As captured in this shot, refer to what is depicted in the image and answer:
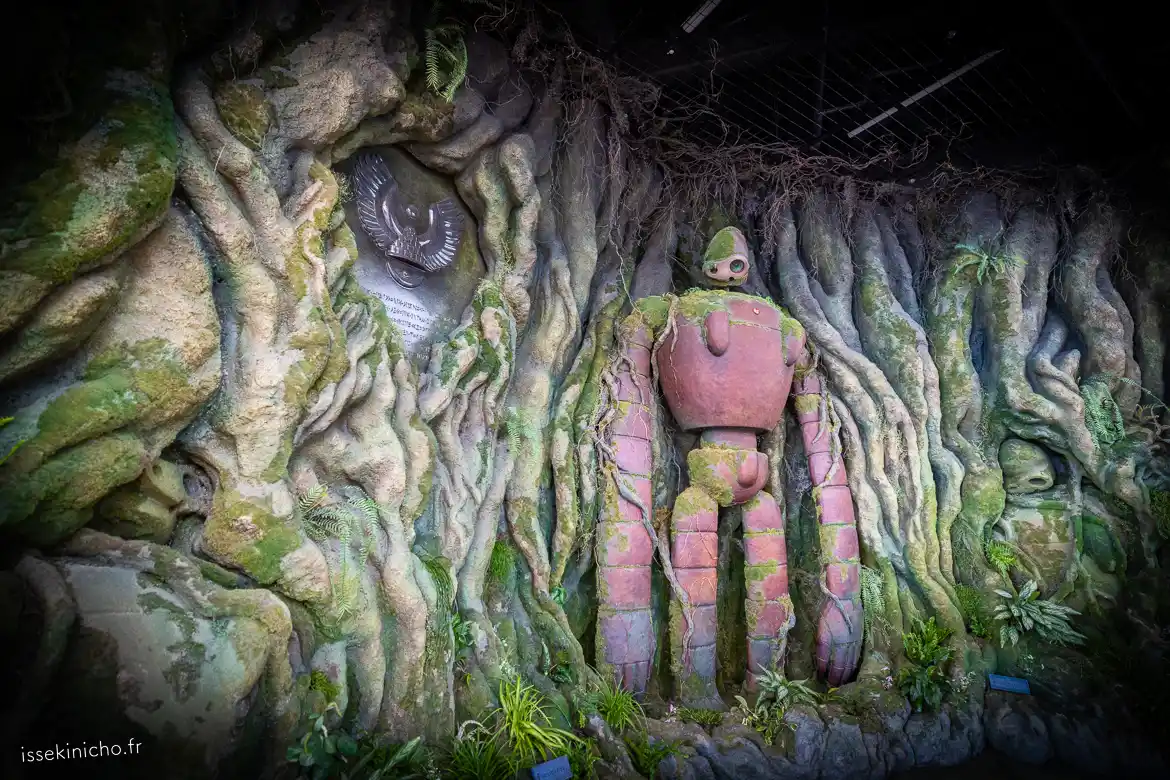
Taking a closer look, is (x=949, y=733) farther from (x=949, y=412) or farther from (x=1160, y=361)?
(x=1160, y=361)

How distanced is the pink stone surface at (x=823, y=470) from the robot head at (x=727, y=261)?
140cm

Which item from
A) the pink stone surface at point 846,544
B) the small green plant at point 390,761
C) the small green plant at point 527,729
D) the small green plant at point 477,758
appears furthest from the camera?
the pink stone surface at point 846,544

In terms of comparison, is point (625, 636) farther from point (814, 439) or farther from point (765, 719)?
point (814, 439)

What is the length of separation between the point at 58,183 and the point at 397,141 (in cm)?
184

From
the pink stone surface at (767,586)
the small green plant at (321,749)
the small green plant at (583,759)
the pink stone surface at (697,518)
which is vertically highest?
the pink stone surface at (697,518)

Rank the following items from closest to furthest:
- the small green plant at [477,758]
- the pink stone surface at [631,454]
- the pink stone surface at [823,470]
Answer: the small green plant at [477,758] < the pink stone surface at [631,454] < the pink stone surface at [823,470]

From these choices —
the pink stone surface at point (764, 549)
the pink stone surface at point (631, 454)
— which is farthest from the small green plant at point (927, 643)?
the pink stone surface at point (631, 454)

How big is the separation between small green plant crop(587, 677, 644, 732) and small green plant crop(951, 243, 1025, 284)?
4.41m

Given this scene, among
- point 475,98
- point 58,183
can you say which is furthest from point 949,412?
point 58,183

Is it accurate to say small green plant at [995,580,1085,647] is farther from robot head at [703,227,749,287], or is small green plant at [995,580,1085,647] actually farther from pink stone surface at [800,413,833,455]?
robot head at [703,227,749,287]

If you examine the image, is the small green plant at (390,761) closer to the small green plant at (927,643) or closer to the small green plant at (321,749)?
the small green plant at (321,749)

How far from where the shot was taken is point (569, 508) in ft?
13.1

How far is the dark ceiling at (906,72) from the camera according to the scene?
164 inches

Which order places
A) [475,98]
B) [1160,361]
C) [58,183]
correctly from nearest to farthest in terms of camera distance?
1. [58,183]
2. [475,98]
3. [1160,361]
